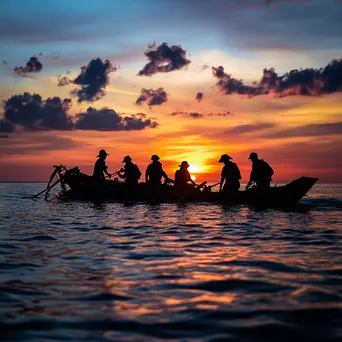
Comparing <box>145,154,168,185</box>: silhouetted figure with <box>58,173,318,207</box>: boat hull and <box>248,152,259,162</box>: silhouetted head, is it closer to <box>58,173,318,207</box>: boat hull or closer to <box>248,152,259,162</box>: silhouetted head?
<box>58,173,318,207</box>: boat hull

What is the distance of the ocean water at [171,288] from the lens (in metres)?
3.33

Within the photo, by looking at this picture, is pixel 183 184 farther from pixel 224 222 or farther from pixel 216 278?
pixel 216 278

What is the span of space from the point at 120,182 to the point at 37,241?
15.6m

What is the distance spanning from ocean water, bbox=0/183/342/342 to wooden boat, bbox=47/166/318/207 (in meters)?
10.8

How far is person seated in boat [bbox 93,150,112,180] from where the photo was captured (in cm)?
2430

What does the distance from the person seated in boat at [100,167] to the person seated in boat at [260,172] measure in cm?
951

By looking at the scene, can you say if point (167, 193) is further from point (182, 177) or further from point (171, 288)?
point (171, 288)

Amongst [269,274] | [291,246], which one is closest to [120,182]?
[291,246]

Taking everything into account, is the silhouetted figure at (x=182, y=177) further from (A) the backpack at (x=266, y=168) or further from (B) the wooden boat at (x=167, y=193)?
(A) the backpack at (x=266, y=168)

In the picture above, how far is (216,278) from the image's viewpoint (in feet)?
16.5

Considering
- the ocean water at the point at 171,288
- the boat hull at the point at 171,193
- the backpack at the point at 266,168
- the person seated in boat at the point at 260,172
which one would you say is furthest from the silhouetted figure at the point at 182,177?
the ocean water at the point at 171,288

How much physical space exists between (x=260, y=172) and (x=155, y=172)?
6253 millimetres

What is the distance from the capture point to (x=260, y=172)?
19.2 metres

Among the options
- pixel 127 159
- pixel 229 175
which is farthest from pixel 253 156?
pixel 127 159
